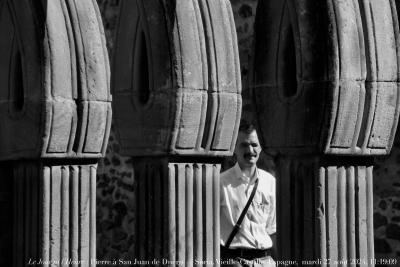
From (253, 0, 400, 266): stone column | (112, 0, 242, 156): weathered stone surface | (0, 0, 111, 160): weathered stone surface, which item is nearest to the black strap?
(112, 0, 242, 156): weathered stone surface

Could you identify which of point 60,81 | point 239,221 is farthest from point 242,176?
point 60,81

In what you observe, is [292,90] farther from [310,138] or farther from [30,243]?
[30,243]

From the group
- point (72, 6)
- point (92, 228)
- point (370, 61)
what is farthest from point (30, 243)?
point (370, 61)

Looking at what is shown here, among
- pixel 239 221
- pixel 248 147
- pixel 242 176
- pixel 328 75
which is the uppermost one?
pixel 328 75

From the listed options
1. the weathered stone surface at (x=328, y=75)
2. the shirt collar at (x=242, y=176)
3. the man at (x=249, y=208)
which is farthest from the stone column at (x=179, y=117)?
the shirt collar at (x=242, y=176)

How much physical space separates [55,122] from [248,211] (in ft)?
10.7

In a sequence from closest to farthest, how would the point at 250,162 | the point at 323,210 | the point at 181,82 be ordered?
the point at 323,210 → the point at 181,82 → the point at 250,162

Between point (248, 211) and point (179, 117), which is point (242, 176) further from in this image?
point (179, 117)

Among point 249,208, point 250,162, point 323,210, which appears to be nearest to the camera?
point 323,210

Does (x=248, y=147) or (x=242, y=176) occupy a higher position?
(x=248, y=147)

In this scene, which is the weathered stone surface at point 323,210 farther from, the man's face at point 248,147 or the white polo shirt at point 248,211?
the white polo shirt at point 248,211

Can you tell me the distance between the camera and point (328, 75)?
39.4ft

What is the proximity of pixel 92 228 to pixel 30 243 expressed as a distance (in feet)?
1.26

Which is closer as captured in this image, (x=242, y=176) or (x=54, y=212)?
(x=54, y=212)
